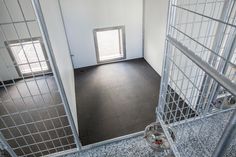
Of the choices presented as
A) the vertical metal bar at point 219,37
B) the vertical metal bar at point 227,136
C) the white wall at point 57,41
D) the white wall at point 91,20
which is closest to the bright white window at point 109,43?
the white wall at point 91,20

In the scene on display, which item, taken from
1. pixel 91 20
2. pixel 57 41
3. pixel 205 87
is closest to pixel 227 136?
pixel 205 87

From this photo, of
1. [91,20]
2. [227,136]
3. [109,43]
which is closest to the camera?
[227,136]

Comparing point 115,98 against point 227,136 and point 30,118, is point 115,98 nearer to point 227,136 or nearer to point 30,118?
point 30,118

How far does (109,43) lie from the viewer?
4219 mm

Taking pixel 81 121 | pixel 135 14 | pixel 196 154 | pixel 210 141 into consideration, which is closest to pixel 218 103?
pixel 210 141

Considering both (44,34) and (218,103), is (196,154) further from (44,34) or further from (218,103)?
(44,34)

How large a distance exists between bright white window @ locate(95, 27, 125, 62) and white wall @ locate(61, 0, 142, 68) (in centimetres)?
11

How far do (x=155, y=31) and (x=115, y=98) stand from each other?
1504 millimetres

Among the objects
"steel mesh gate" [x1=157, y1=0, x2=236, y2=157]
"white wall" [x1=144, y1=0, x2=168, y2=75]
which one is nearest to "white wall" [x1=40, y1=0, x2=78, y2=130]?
"steel mesh gate" [x1=157, y1=0, x2=236, y2=157]

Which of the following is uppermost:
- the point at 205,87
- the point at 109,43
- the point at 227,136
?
the point at 227,136

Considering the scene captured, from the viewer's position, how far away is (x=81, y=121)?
244 centimetres

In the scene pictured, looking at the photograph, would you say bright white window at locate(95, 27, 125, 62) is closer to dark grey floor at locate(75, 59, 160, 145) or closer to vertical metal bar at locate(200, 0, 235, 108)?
dark grey floor at locate(75, 59, 160, 145)

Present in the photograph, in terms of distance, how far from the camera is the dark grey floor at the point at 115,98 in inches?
89.6

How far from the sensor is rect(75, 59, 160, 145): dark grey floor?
2.28 metres
